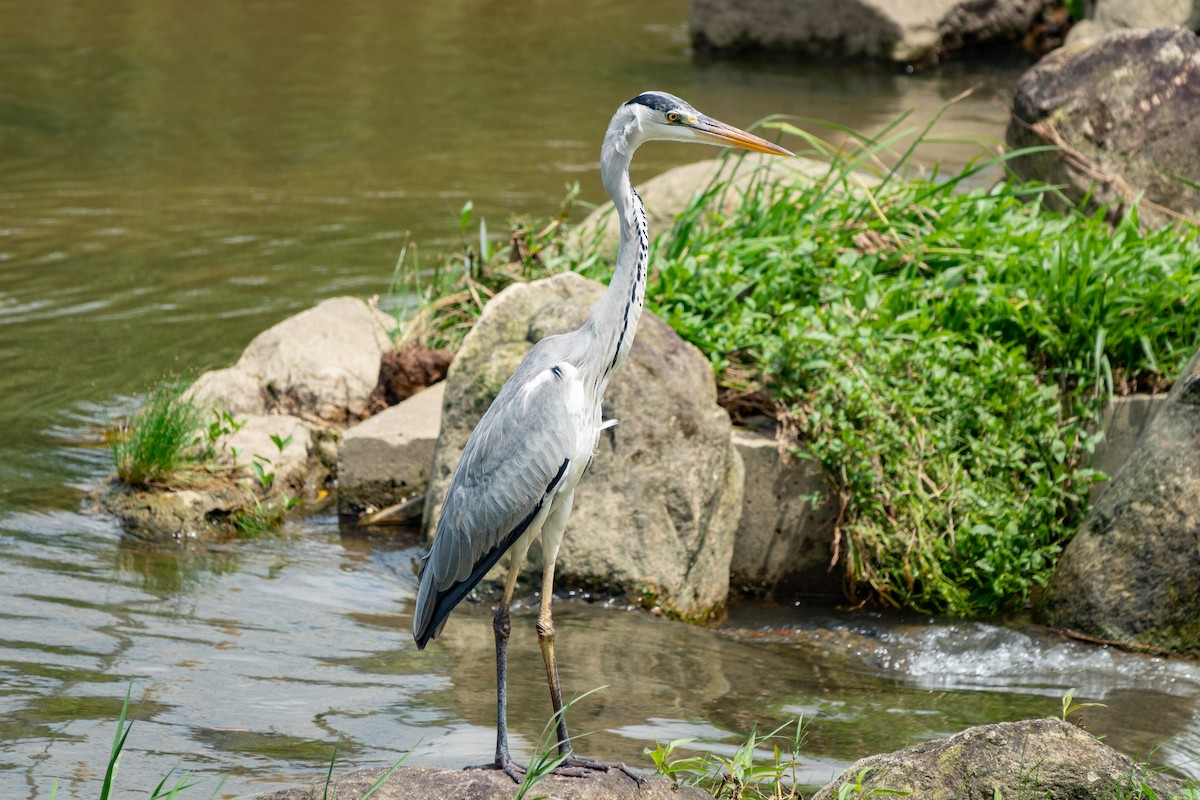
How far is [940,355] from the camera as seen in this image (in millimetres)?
5848

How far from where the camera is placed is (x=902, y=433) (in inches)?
223

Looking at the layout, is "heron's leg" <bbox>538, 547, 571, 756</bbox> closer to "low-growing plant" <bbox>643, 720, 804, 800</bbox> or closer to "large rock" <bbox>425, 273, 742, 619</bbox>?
"low-growing plant" <bbox>643, 720, 804, 800</bbox>

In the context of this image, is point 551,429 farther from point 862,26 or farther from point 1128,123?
point 862,26

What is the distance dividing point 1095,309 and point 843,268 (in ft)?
3.80

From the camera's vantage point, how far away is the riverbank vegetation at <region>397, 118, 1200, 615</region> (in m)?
5.61

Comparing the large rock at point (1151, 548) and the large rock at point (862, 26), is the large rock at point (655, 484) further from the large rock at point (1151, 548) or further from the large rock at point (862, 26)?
the large rock at point (862, 26)

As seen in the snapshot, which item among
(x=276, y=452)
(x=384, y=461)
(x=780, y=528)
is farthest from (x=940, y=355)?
(x=276, y=452)

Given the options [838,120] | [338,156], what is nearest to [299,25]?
[338,156]

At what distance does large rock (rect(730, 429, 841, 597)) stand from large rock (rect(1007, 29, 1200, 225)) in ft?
9.43

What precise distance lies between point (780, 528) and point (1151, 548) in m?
1.53

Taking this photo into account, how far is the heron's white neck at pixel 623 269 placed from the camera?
12.0 ft

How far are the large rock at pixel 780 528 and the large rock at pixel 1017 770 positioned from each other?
7.93 feet

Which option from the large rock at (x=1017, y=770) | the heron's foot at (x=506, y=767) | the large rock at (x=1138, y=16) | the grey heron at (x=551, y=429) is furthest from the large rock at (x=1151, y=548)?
the large rock at (x=1138, y=16)

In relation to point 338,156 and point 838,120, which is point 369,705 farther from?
point 838,120
